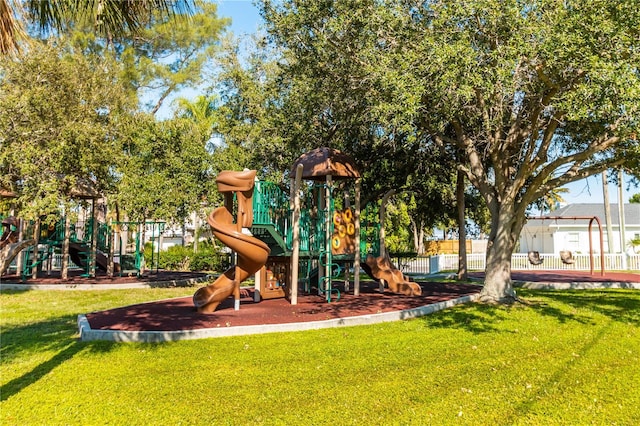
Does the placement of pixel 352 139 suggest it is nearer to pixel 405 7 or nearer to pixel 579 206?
pixel 405 7

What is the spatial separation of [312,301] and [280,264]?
179 centimetres

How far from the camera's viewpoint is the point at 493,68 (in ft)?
31.2

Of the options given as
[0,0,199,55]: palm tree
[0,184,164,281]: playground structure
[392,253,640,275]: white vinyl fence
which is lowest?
[392,253,640,275]: white vinyl fence

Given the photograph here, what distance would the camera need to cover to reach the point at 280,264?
1470cm

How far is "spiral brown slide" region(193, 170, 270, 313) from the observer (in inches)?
447

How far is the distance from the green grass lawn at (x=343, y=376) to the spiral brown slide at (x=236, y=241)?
2925 mm

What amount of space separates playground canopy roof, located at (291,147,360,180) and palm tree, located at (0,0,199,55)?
664 centimetres

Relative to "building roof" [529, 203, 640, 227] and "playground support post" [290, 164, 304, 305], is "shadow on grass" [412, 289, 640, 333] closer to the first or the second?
"playground support post" [290, 164, 304, 305]

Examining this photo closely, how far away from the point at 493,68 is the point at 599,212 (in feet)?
141

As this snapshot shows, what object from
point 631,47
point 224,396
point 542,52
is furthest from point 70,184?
point 631,47

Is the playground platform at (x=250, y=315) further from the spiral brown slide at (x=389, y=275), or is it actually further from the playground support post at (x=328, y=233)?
the playground support post at (x=328, y=233)

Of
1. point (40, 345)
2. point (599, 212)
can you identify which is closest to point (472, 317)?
point (40, 345)

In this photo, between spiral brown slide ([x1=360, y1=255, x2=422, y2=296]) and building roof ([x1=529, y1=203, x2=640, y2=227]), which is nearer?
spiral brown slide ([x1=360, y1=255, x2=422, y2=296])

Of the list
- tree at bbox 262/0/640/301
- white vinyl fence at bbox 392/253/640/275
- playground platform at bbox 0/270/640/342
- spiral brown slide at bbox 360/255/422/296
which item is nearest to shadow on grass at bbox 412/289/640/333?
playground platform at bbox 0/270/640/342
